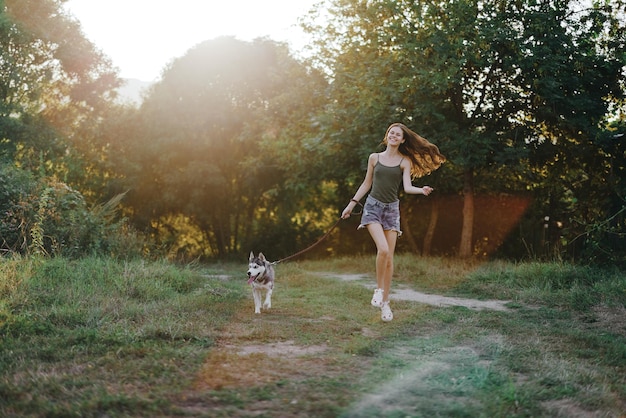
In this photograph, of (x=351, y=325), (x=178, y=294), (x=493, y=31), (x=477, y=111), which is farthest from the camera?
(x=477, y=111)

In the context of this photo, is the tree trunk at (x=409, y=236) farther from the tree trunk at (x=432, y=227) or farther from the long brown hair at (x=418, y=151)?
the long brown hair at (x=418, y=151)

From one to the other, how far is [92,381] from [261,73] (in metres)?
20.1

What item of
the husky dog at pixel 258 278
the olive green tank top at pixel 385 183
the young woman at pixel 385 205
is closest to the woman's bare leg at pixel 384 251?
the young woman at pixel 385 205

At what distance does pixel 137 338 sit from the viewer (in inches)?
208

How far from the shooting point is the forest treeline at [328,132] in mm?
11688

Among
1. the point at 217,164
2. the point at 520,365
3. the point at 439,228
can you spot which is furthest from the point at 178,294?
the point at 217,164

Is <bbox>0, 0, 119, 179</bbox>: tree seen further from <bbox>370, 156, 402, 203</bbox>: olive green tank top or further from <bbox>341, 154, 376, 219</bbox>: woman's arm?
<bbox>370, 156, 402, 203</bbox>: olive green tank top

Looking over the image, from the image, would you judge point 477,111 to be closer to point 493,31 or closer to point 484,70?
point 484,70

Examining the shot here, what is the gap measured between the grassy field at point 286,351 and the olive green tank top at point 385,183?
150cm

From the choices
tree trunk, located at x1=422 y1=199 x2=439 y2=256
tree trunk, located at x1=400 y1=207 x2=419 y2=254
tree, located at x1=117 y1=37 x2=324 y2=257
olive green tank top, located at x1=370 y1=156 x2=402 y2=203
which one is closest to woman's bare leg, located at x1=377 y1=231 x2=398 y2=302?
→ olive green tank top, located at x1=370 y1=156 x2=402 y2=203

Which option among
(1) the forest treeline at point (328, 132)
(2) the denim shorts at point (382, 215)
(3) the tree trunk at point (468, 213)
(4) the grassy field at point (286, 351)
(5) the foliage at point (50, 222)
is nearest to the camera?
(4) the grassy field at point (286, 351)

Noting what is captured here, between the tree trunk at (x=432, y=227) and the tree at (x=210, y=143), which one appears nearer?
the tree trunk at (x=432, y=227)

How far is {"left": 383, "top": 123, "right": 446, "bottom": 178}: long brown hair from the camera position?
746 cm

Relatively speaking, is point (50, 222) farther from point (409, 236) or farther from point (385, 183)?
point (409, 236)
